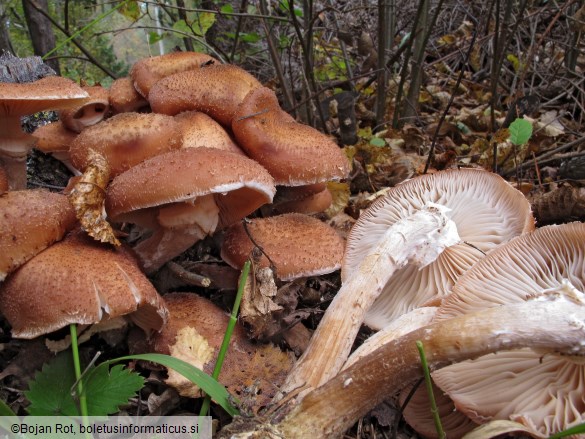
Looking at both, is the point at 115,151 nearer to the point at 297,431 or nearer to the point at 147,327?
the point at 147,327

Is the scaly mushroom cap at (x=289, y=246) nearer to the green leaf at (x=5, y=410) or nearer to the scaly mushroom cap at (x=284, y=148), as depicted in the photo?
the scaly mushroom cap at (x=284, y=148)

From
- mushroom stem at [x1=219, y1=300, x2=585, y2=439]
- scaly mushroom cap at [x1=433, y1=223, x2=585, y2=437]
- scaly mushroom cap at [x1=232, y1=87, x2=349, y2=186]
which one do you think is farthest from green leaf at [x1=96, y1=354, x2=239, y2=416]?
scaly mushroom cap at [x1=232, y1=87, x2=349, y2=186]

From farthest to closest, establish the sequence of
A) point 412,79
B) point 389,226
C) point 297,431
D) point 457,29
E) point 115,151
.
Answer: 1. point 457,29
2. point 412,79
3. point 389,226
4. point 115,151
5. point 297,431

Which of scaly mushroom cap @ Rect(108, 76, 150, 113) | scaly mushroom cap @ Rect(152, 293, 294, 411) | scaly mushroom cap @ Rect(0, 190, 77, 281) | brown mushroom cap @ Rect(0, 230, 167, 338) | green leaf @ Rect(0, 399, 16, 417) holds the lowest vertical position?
scaly mushroom cap @ Rect(152, 293, 294, 411)

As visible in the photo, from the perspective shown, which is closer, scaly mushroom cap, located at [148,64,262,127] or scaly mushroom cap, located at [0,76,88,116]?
scaly mushroom cap, located at [0,76,88,116]

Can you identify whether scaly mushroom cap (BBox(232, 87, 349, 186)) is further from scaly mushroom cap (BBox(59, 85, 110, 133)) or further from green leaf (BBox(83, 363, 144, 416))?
green leaf (BBox(83, 363, 144, 416))

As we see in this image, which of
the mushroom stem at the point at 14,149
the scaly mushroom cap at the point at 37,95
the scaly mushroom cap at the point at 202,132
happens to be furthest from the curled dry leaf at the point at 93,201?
the mushroom stem at the point at 14,149

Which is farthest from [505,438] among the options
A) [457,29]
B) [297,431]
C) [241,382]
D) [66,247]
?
[457,29]
